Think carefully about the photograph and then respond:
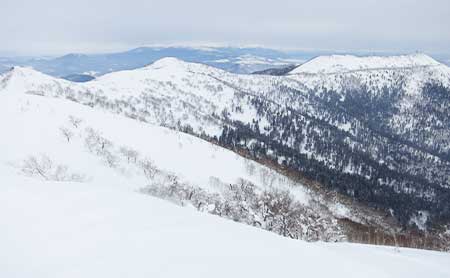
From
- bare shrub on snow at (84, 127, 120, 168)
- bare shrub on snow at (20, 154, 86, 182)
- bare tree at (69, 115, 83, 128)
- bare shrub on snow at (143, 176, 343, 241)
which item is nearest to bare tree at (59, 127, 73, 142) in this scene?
bare shrub on snow at (84, 127, 120, 168)

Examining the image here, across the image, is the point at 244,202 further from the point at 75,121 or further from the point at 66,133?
the point at 75,121

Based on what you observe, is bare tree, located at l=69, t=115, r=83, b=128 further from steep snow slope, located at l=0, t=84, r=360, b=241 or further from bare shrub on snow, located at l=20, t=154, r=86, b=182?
bare shrub on snow, located at l=20, t=154, r=86, b=182

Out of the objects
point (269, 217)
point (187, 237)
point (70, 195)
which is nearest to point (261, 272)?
point (187, 237)

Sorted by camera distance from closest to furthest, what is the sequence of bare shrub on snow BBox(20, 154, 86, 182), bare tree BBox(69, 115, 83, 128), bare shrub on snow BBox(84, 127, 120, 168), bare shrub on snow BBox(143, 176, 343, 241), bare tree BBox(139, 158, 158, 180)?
bare shrub on snow BBox(20, 154, 86, 182)
bare shrub on snow BBox(143, 176, 343, 241)
bare shrub on snow BBox(84, 127, 120, 168)
bare tree BBox(139, 158, 158, 180)
bare tree BBox(69, 115, 83, 128)

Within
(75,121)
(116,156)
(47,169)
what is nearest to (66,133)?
(75,121)

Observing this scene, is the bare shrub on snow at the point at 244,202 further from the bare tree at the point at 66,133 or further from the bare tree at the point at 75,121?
the bare tree at the point at 75,121

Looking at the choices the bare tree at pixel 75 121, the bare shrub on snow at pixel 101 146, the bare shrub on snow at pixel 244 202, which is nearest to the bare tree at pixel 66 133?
the bare shrub on snow at pixel 101 146

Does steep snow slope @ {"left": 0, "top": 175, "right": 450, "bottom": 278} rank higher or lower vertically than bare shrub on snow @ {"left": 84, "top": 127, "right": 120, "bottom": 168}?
higher

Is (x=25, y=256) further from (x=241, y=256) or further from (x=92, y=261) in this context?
(x=241, y=256)
